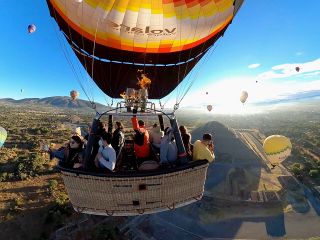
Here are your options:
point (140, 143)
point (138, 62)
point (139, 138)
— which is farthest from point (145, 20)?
point (140, 143)

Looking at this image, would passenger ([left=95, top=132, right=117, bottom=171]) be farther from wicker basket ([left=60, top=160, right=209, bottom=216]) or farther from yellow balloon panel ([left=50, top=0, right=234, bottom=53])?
yellow balloon panel ([left=50, top=0, right=234, bottom=53])

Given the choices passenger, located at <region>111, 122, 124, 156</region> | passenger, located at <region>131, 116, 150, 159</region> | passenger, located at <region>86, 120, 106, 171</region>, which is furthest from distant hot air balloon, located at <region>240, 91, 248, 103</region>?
passenger, located at <region>86, 120, 106, 171</region>

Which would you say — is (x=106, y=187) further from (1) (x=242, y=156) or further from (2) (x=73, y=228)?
(1) (x=242, y=156)

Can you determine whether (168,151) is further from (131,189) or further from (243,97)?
(243,97)

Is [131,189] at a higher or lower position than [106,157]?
lower

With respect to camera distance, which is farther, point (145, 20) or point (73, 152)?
point (145, 20)

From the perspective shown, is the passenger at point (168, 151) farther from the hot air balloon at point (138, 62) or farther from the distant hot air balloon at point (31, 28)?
the distant hot air balloon at point (31, 28)
